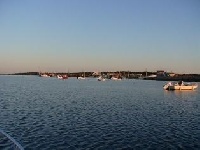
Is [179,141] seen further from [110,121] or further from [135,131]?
[110,121]

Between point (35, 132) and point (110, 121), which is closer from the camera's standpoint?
point (35, 132)

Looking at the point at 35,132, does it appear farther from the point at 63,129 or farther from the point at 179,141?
the point at 179,141

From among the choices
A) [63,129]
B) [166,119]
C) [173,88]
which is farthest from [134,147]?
[173,88]

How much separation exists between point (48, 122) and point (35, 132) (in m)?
5.16

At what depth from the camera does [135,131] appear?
27156mm

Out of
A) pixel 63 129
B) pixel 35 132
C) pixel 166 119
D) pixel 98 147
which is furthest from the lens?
pixel 166 119

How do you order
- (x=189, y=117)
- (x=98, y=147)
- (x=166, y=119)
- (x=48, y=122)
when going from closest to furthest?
(x=98, y=147) < (x=48, y=122) < (x=166, y=119) < (x=189, y=117)

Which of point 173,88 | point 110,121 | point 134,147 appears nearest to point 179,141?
point 134,147

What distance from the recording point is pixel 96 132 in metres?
26.2

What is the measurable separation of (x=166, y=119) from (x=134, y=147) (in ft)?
43.9

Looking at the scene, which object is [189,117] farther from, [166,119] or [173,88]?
[173,88]

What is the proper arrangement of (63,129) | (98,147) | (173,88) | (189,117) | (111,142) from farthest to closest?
(173,88) < (189,117) < (63,129) < (111,142) < (98,147)

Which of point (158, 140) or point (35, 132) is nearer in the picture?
point (158, 140)

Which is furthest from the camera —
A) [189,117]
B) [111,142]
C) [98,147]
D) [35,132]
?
[189,117]
